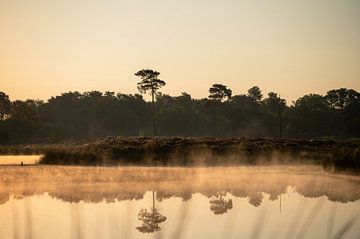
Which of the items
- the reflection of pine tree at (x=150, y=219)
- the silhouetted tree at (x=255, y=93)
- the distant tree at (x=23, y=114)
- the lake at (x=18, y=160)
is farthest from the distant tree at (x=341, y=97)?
the reflection of pine tree at (x=150, y=219)

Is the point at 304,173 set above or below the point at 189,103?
below

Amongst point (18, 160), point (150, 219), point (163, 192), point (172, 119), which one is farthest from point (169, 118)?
point (150, 219)

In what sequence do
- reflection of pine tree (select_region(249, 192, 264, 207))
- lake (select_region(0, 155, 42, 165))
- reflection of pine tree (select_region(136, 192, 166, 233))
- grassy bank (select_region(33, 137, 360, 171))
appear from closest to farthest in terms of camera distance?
reflection of pine tree (select_region(136, 192, 166, 233)) → reflection of pine tree (select_region(249, 192, 264, 207)) → grassy bank (select_region(33, 137, 360, 171)) → lake (select_region(0, 155, 42, 165))

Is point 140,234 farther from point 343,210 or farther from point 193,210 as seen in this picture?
point 343,210

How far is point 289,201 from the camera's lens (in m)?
22.7

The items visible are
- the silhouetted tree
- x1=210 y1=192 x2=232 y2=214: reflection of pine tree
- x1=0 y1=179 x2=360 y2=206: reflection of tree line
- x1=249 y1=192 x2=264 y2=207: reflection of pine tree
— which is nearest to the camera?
x1=210 y1=192 x2=232 y2=214: reflection of pine tree

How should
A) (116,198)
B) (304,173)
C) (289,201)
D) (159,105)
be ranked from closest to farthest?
(289,201), (116,198), (304,173), (159,105)

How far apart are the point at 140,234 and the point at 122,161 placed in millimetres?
36954

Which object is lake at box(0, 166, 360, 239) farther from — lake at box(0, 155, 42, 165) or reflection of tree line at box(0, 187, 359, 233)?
lake at box(0, 155, 42, 165)

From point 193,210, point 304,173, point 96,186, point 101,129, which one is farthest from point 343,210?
point 101,129

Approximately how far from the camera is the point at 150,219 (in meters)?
17.9

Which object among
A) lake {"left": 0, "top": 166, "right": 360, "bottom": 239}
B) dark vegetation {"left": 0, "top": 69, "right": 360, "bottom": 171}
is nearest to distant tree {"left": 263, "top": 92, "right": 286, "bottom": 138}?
dark vegetation {"left": 0, "top": 69, "right": 360, "bottom": 171}

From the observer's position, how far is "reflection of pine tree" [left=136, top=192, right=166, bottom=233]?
15518 mm

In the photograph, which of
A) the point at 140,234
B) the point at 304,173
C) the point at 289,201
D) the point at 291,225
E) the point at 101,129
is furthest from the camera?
the point at 101,129
